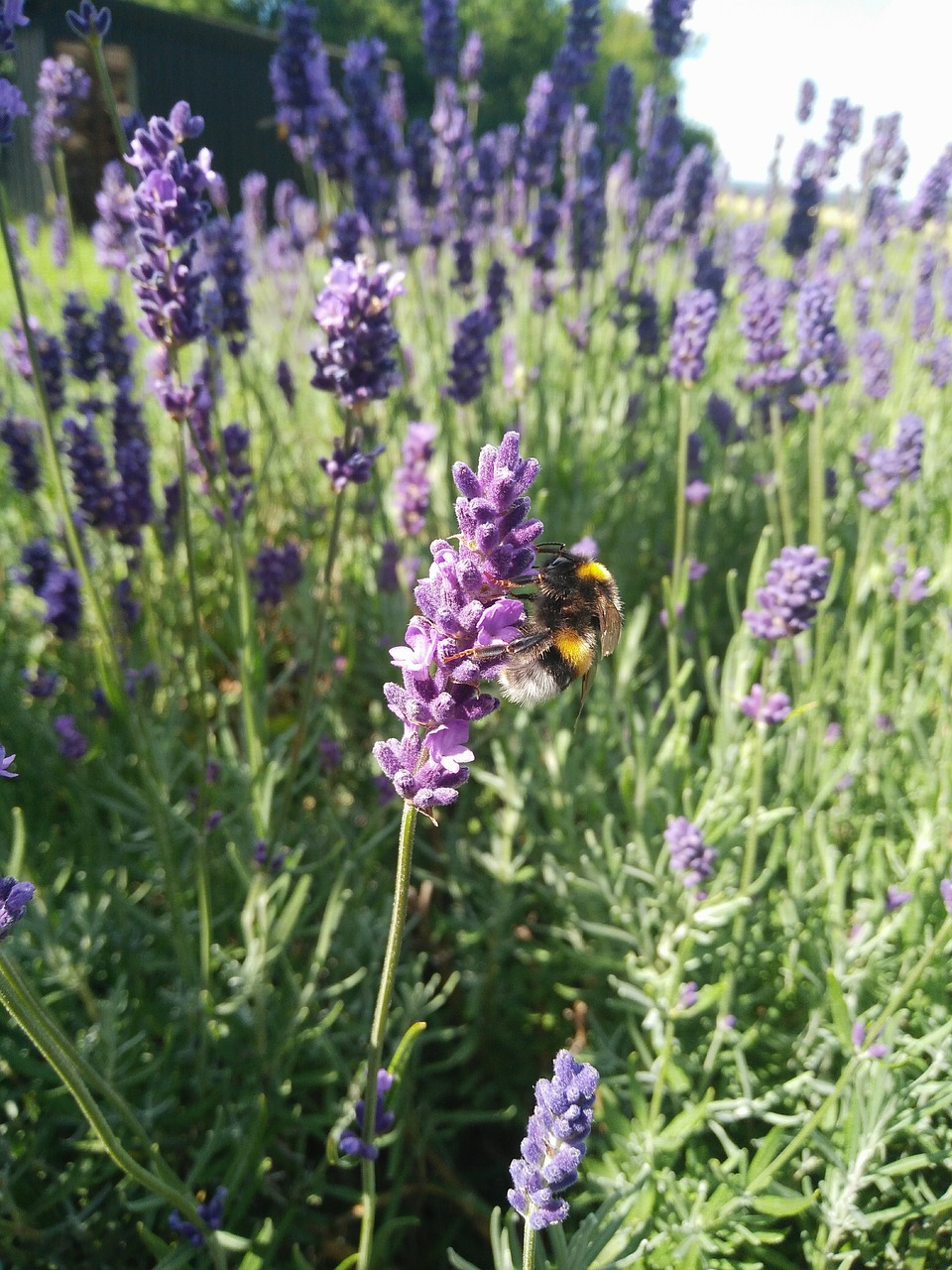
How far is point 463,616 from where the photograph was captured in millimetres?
889

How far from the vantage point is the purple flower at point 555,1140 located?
94 cm

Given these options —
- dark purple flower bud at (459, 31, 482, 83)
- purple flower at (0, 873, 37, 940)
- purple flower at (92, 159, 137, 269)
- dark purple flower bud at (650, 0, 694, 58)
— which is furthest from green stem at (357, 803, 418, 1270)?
dark purple flower bud at (459, 31, 482, 83)

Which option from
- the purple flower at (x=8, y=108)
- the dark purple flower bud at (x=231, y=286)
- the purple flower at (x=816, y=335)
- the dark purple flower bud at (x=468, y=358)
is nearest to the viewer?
the purple flower at (x=8, y=108)

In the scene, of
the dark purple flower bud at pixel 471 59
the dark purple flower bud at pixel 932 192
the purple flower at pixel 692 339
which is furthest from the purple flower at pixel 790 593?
the dark purple flower bud at pixel 932 192

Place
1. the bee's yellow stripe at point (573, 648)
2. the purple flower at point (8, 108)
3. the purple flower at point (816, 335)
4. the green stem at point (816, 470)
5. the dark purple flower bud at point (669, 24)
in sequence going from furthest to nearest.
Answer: the dark purple flower bud at point (669, 24)
the purple flower at point (816, 335)
the green stem at point (816, 470)
the purple flower at point (8, 108)
the bee's yellow stripe at point (573, 648)

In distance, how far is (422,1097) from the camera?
2.07 m

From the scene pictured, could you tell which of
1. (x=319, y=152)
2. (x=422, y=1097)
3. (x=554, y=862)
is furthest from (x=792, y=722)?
(x=319, y=152)

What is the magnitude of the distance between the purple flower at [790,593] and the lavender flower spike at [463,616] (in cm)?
89

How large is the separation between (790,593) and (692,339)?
36.2 inches

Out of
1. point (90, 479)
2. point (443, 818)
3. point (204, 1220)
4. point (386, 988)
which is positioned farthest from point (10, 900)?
point (443, 818)

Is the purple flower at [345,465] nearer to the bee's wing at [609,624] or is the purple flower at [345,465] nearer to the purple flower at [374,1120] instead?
the bee's wing at [609,624]

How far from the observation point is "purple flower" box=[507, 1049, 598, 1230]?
0.94 meters

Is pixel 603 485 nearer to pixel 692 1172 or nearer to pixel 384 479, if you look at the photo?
pixel 384 479

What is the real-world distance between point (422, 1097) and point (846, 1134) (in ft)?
3.30
